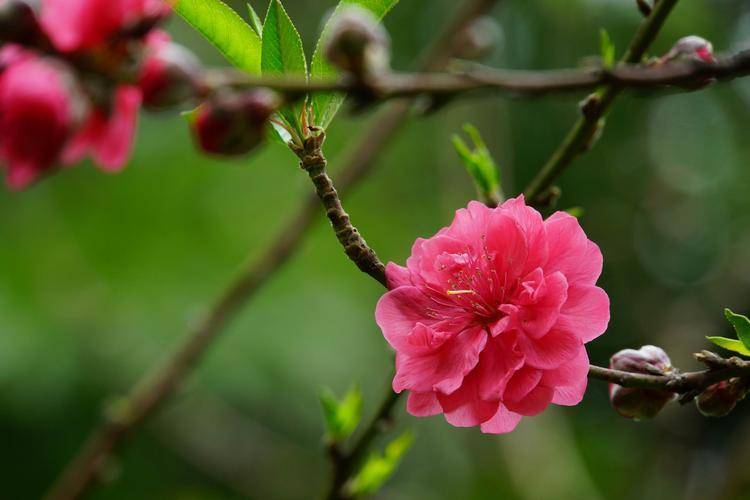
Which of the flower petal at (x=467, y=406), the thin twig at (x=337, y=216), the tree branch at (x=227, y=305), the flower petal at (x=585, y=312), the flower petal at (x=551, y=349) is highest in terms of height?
the thin twig at (x=337, y=216)

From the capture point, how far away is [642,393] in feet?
2.31

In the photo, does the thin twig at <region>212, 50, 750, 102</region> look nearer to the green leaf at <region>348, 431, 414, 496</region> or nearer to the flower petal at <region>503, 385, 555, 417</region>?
the flower petal at <region>503, 385, 555, 417</region>

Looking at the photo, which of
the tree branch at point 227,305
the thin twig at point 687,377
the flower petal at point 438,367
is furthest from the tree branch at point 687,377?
the tree branch at point 227,305

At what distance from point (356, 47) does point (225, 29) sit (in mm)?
285

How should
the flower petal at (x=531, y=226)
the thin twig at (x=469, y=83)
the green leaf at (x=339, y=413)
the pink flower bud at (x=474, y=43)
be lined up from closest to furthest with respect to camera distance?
the thin twig at (x=469, y=83) → the flower petal at (x=531, y=226) → the green leaf at (x=339, y=413) → the pink flower bud at (x=474, y=43)

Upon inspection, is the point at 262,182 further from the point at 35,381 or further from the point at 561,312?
the point at 561,312

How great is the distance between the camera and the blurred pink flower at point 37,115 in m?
0.44

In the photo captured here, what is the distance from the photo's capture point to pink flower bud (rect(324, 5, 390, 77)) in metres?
0.45

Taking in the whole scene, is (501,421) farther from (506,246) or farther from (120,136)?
(120,136)

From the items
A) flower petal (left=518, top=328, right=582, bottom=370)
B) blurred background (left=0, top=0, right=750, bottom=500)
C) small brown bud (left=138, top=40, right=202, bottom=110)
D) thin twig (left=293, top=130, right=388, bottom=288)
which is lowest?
blurred background (left=0, top=0, right=750, bottom=500)

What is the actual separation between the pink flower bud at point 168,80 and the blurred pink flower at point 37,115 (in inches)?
1.5

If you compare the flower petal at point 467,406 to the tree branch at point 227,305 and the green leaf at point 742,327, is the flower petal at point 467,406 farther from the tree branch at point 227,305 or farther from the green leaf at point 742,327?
the tree branch at point 227,305

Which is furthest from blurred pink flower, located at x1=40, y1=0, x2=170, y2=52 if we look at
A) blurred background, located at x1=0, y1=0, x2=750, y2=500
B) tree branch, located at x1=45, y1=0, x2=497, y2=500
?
blurred background, located at x1=0, y1=0, x2=750, y2=500

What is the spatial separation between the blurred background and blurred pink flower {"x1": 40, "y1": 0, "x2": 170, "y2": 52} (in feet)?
6.10
